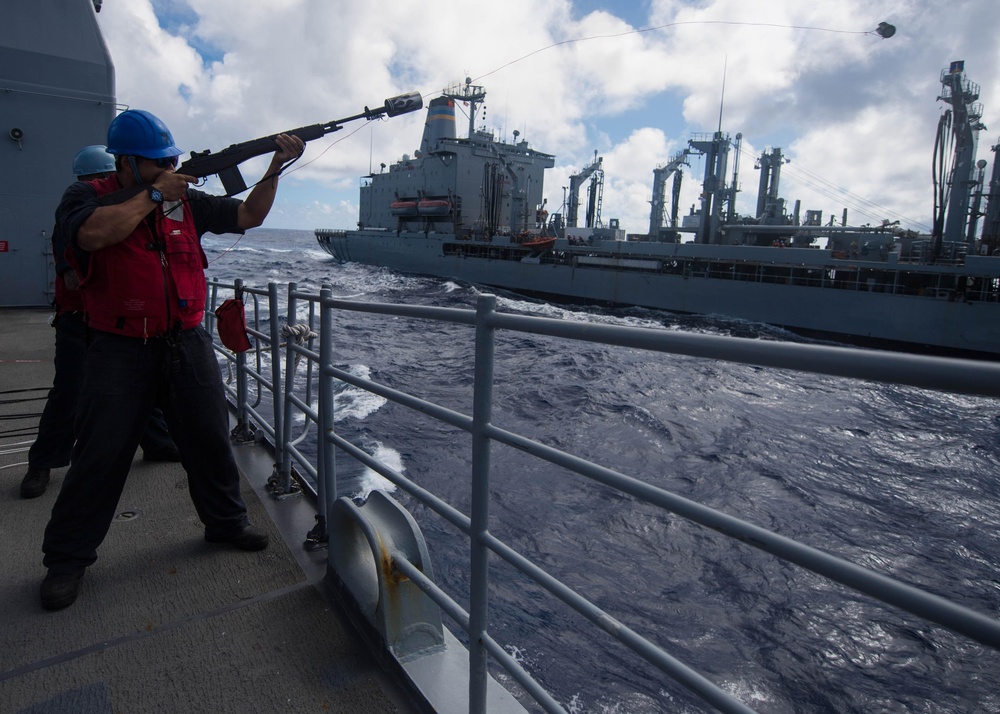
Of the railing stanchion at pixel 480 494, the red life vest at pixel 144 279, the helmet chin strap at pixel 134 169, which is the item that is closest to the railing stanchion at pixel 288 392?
the red life vest at pixel 144 279

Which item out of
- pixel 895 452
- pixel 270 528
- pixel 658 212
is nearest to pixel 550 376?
pixel 895 452

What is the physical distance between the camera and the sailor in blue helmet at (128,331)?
1988 mm

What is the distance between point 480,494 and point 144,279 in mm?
1482

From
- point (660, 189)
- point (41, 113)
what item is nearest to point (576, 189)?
point (660, 189)

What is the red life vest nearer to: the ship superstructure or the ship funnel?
the ship superstructure

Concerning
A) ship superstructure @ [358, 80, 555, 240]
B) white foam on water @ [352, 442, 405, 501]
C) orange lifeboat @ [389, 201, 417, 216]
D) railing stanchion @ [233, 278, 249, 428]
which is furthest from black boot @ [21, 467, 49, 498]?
orange lifeboat @ [389, 201, 417, 216]

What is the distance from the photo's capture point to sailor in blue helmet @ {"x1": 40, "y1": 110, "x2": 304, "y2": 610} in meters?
1.99

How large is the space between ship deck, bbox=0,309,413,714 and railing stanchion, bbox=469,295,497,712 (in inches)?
13.9

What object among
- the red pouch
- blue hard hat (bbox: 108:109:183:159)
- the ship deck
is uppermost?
blue hard hat (bbox: 108:109:183:159)

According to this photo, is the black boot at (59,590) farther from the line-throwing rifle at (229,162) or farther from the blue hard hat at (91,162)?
the blue hard hat at (91,162)

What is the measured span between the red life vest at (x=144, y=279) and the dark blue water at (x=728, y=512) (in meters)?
1.20

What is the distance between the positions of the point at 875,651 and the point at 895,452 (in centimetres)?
505

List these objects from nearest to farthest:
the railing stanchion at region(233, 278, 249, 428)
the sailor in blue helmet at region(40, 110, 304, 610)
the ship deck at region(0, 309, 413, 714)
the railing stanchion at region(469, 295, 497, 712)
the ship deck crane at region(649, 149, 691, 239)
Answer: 1. the railing stanchion at region(469, 295, 497, 712)
2. the ship deck at region(0, 309, 413, 714)
3. the sailor in blue helmet at region(40, 110, 304, 610)
4. the railing stanchion at region(233, 278, 249, 428)
5. the ship deck crane at region(649, 149, 691, 239)

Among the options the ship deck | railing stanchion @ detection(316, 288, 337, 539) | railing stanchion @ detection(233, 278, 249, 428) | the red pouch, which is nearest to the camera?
the ship deck
